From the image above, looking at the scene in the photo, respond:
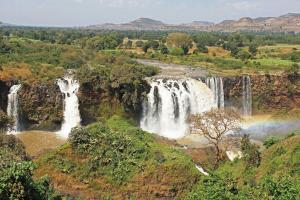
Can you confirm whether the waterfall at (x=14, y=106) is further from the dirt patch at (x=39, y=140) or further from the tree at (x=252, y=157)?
the tree at (x=252, y=157)

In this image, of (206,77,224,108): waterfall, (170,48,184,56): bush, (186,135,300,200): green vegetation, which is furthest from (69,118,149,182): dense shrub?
(170,48,184,56): bush

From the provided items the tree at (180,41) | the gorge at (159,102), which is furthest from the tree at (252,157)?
the tree at (180,41)

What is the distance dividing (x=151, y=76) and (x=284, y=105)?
12060 millimetres

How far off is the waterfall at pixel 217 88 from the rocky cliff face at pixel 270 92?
1.38m

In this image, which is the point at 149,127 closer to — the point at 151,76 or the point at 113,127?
the point at 151,76

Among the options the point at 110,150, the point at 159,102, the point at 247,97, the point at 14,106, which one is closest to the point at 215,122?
the point at 110,150

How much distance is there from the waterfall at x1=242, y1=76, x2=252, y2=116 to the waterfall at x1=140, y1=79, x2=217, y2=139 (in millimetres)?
5897

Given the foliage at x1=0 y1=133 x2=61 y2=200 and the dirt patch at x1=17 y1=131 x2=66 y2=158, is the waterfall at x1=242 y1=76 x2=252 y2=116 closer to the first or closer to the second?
the dirt patch at x1=17 y1=131 x2=66 y2=158

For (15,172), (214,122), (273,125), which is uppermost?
(15,172)

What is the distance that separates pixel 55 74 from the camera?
127 feet

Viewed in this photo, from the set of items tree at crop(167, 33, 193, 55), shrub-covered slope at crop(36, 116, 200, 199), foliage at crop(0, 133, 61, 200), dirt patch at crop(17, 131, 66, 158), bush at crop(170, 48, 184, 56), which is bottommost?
dirt patch at crop(17, 131, 66, 158)

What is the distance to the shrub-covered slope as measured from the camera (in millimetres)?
21953

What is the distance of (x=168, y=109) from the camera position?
37.8m

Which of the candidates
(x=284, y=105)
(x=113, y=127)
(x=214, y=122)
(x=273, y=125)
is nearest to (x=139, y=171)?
(x=113, y=127)
